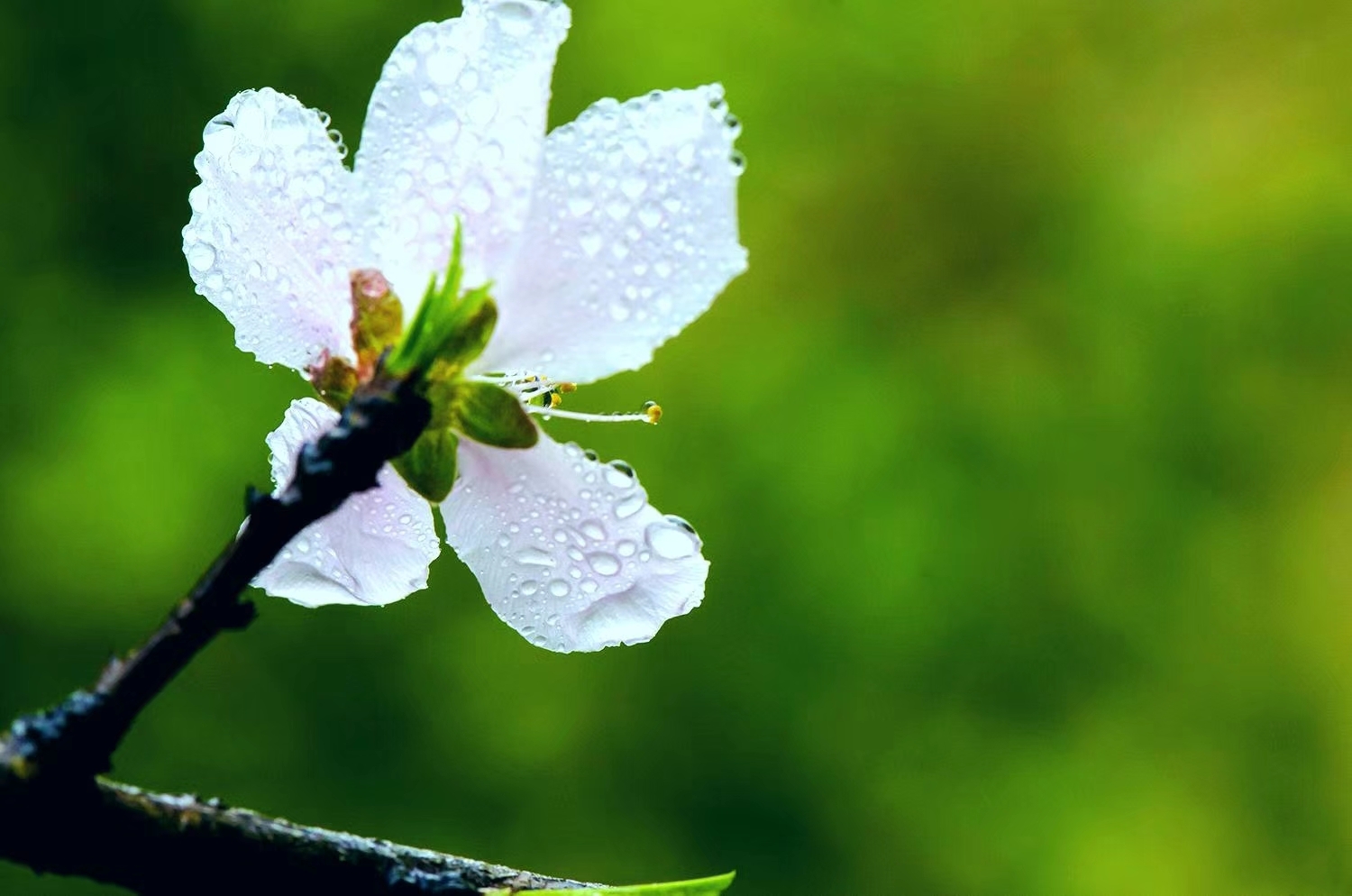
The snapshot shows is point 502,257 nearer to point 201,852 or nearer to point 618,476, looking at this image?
point 618,476

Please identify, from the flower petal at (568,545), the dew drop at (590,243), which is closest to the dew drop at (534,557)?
the flower petal at (568,545)

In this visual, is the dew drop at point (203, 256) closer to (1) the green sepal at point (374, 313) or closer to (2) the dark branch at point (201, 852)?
(1) the green sepal at point (374, 313)

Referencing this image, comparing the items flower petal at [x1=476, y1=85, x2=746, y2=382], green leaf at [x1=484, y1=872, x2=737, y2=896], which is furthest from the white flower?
green leaf at [x1=484, y1=872, x2=737, y2=896]

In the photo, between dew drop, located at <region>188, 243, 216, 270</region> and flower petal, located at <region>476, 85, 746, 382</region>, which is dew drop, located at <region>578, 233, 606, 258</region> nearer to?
flower petal, located at <region>476, 85, 746, 382</region>


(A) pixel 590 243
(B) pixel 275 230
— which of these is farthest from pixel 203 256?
(A) pixel 590 243

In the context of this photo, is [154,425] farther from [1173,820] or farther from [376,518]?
[376,518]

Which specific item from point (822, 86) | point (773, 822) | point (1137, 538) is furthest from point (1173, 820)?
point (822, 86)
